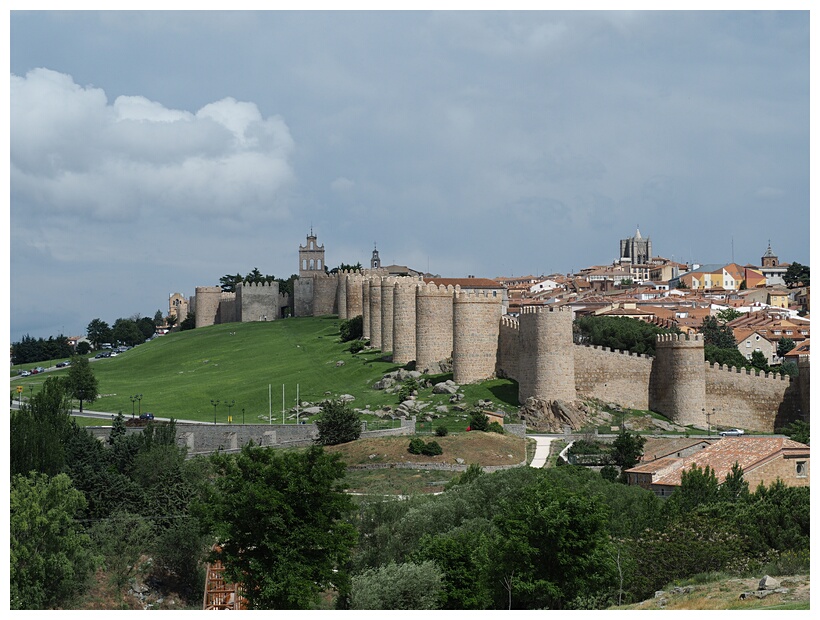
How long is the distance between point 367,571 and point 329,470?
2698mm

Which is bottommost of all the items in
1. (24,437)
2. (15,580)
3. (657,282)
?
(15,580)

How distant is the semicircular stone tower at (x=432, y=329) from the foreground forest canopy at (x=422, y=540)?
1990 cm

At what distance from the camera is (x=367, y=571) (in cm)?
3123

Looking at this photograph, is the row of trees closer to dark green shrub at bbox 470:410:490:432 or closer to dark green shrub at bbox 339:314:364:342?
dark green shrub at bbox 339:314:364:342

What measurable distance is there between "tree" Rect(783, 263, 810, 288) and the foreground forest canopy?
79908 mm

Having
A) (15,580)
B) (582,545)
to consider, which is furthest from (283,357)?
(582,545)

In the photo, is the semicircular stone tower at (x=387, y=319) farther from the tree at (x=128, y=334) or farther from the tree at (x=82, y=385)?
the tree at (x=128, y=334)

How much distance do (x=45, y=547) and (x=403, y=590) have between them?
11.4 m

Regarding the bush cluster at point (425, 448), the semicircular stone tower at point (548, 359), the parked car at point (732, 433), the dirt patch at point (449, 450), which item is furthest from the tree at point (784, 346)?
the bush cluster at point (425, 448)

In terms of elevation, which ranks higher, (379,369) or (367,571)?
(379,369)

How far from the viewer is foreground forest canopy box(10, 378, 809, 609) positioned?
1133 inches

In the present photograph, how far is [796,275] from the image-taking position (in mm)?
115812

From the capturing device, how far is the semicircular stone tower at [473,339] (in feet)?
182

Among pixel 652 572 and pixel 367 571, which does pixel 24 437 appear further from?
pixel 652 572
